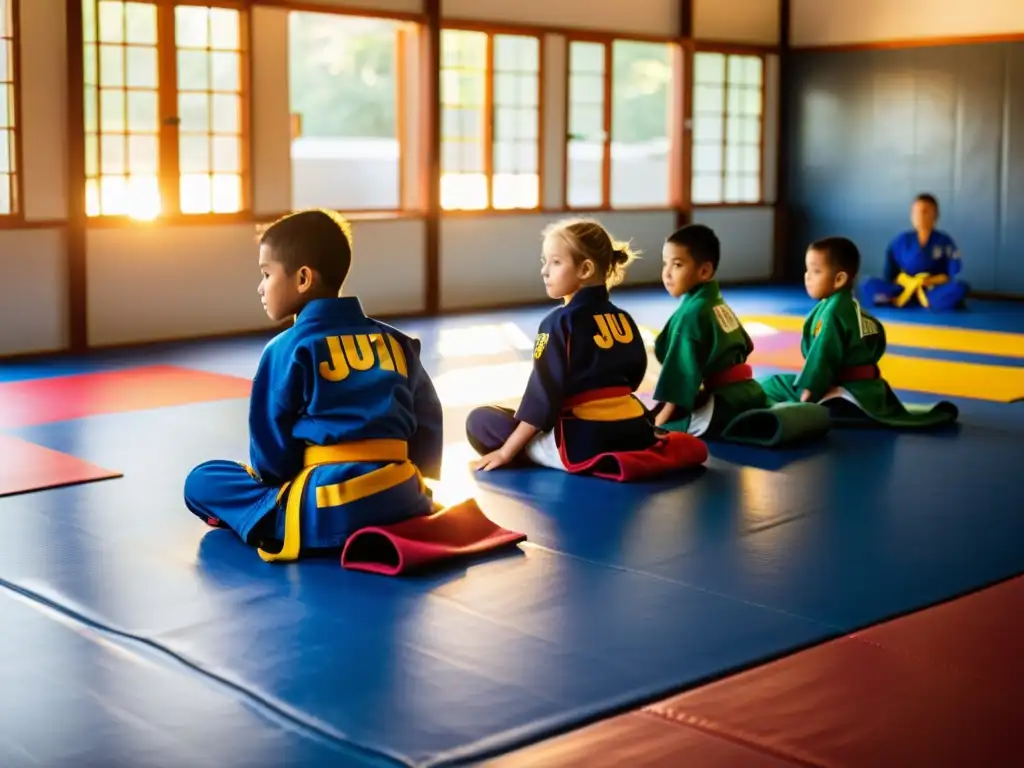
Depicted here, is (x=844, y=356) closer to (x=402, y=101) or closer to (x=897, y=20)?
(x=402, y=101)

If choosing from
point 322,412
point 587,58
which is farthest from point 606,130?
point 322,412

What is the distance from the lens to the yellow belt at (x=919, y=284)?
33.6 feet

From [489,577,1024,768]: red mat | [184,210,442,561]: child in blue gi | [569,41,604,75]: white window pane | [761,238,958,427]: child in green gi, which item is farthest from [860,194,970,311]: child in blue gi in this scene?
[489,577,1024,768]: red mat

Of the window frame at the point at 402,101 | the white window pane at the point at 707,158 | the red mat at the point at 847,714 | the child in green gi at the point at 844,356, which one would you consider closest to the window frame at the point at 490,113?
the window frame at the point at 402,101

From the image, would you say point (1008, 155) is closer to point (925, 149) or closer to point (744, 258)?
point (925, 149)

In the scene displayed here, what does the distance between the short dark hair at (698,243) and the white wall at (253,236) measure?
3974 millimetres

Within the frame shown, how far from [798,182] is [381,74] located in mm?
10578

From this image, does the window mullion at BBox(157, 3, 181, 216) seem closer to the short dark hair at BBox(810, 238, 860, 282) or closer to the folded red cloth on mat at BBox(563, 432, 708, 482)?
the short dark hair at BBox(810, 238, 860, 282)

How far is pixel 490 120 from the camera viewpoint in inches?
405

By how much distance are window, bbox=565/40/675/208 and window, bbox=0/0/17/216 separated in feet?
14.6

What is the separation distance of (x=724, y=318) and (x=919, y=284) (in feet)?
17.8

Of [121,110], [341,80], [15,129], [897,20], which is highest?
[341,80]

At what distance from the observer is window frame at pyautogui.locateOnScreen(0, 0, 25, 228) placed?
744cm

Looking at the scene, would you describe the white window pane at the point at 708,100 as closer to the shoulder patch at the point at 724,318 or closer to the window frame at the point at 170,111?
the window frame at the point at 170,111
